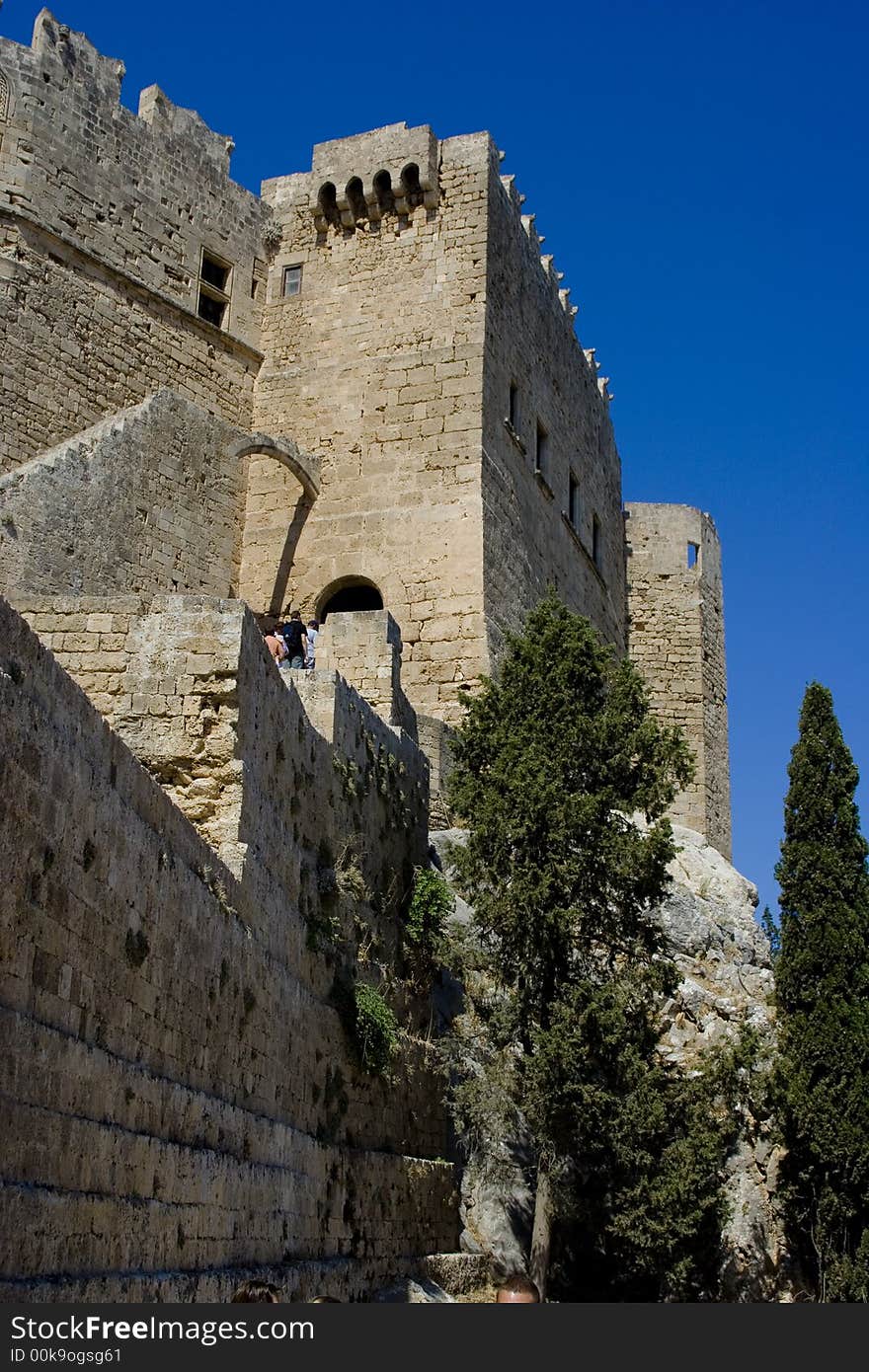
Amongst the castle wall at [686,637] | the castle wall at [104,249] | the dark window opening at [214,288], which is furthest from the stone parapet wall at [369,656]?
the castle wall at [686,637]

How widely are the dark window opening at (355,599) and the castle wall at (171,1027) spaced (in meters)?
8.26

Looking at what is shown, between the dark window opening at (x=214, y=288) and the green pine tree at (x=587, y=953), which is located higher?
the dark window opening at (x=214, y=288)

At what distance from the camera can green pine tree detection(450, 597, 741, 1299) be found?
43.5ft

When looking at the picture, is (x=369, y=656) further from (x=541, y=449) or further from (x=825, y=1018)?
(x=541, y=449)

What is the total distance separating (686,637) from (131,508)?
12640 mm

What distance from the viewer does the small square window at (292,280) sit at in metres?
22.6

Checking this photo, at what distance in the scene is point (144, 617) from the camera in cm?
1020

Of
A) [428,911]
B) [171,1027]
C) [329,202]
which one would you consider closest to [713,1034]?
[428,911]

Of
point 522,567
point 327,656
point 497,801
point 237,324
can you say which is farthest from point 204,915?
point 237,324

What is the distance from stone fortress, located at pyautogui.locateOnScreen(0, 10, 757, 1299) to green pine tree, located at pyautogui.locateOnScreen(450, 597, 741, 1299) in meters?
0.89

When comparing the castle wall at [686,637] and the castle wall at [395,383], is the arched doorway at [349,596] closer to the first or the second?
the castle wall at [395,383]

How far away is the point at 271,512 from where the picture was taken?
2122cm

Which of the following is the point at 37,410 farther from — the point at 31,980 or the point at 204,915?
the point at 31,980

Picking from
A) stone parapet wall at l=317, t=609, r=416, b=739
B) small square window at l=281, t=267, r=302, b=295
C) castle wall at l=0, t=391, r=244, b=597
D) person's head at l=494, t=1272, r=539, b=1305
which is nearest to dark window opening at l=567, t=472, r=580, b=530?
small square window at l=281, t=267, r=302, b=295
